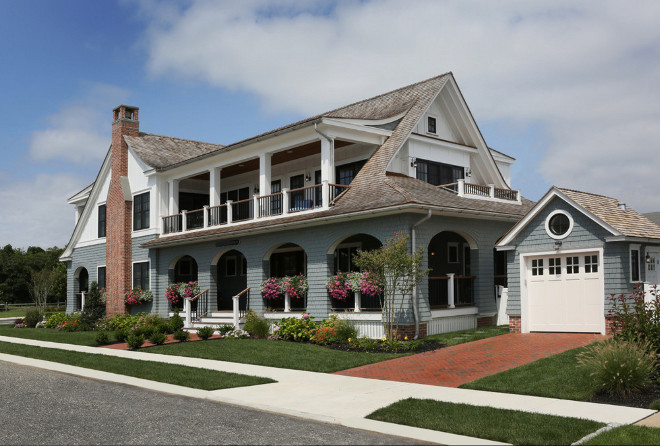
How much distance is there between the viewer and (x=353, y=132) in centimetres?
2134

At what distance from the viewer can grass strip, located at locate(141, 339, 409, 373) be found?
1520 cm

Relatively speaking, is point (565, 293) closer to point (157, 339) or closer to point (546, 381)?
point (546, 381)

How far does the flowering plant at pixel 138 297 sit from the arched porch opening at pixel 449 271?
1328 centimetres

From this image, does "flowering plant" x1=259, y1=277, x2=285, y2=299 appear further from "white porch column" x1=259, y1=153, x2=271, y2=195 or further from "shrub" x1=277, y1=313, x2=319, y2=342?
"white porch column" x1=259, y1=153, x2=271, y2=195

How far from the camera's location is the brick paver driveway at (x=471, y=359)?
13.3m

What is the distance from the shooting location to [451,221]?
1964cm

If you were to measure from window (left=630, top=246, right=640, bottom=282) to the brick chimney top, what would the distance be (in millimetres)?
23976

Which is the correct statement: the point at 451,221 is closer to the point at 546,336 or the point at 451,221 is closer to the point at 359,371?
the point at 546,336

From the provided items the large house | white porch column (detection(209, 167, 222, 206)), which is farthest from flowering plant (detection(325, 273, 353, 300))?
white porch column (detection(209, 167, 222, 206))

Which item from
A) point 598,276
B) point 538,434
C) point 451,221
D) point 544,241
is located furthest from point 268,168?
point 538,434

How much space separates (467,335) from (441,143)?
7.83 meters

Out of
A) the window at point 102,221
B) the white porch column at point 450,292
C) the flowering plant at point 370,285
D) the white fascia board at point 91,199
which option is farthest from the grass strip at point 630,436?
the window at point 102,221

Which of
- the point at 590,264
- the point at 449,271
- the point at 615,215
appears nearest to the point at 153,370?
the point at 590,264

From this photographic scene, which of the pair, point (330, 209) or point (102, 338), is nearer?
point (330, 209)
